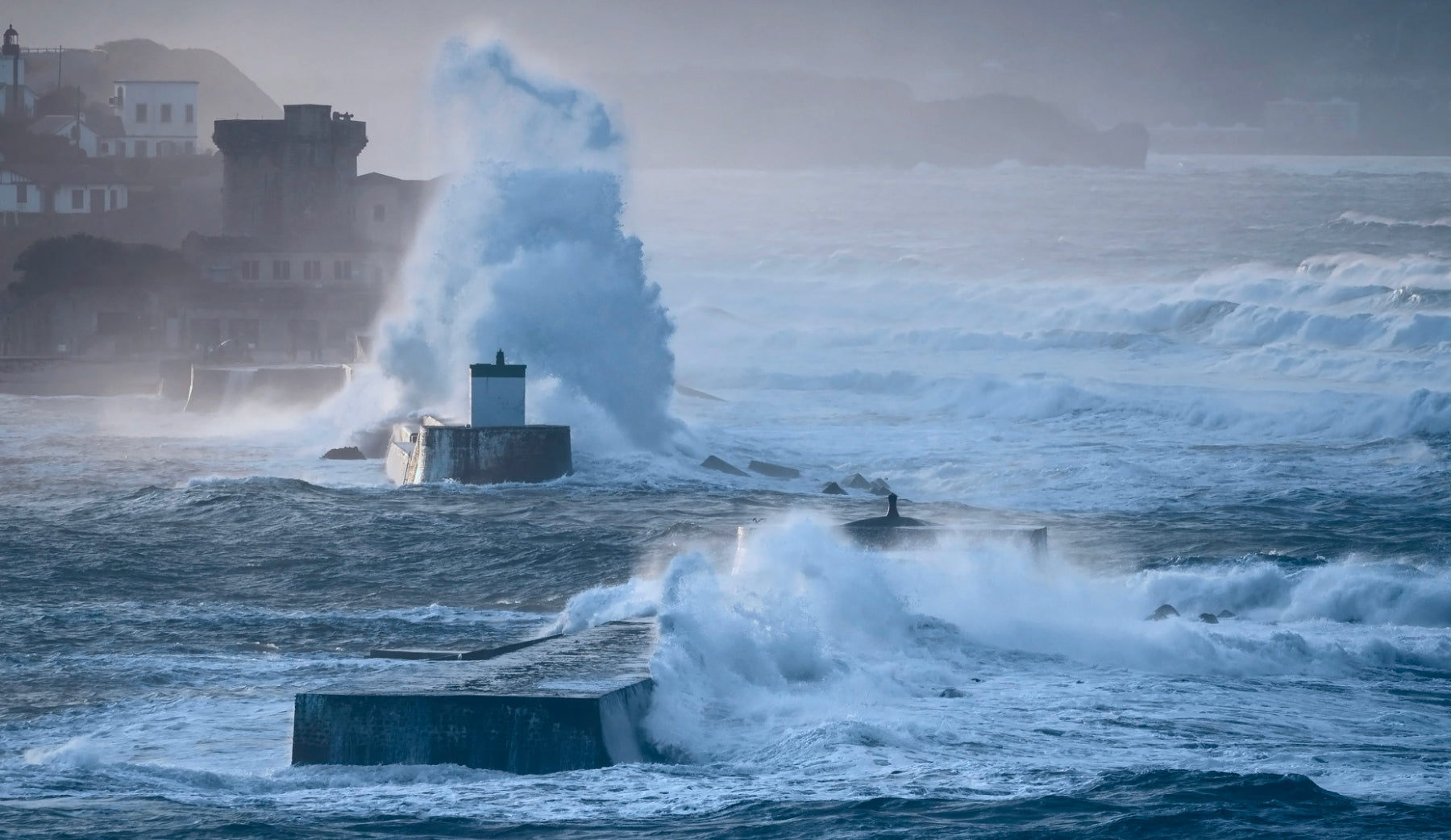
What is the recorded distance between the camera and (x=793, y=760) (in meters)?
10.2

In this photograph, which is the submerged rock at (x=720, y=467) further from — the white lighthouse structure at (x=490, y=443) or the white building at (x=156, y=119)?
the white building at (x=156, y=119)

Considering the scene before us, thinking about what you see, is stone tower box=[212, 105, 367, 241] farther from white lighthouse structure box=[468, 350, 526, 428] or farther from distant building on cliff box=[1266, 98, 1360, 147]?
distant building on cliff box=[1266, 98, 1360, 147]

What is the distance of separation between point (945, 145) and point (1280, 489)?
112m

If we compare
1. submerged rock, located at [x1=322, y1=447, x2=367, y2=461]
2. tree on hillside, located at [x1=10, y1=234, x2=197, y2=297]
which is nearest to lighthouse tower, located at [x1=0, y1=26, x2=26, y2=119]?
tree on hillside, located at [x1=10, y1=234, x2=197, y2=297]

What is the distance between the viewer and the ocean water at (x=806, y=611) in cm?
949

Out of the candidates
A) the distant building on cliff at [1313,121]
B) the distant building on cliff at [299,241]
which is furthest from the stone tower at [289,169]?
the distant building on cliff at [1313,121]

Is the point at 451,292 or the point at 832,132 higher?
the point at 832,132

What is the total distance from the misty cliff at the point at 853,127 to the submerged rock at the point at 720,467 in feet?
315

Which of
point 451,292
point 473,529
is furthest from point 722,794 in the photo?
point 451,292

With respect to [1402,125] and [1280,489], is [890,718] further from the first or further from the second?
[1402,125]

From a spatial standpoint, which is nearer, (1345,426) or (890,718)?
(890,718)

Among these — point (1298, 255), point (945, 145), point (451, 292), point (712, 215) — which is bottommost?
point (451, 292)

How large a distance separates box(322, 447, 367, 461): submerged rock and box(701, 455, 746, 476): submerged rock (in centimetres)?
504

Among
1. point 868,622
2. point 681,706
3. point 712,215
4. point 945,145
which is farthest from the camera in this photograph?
point 945,145
